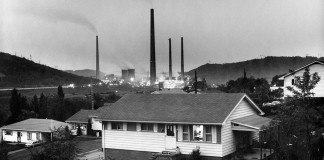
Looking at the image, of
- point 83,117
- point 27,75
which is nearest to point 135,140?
point 83,117

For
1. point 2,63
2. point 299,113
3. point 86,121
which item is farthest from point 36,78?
point 299,113

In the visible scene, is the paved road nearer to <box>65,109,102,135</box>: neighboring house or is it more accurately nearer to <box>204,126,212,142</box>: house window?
<box>65,109,102,135</box>: neighboring house

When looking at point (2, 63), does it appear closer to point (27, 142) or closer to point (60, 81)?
point (60, 81)

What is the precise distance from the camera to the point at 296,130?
20484mm

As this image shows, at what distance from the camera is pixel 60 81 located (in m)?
138

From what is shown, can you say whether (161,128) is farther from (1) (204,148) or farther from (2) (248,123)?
(2) (248,123)

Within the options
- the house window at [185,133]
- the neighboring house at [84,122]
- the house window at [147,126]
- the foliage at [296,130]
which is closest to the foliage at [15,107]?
the neighboring house at [84,122]

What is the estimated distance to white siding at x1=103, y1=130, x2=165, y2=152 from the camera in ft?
91.9

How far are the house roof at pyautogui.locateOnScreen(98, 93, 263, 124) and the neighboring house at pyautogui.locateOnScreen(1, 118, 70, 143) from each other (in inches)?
760

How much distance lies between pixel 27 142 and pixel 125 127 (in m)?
24.2

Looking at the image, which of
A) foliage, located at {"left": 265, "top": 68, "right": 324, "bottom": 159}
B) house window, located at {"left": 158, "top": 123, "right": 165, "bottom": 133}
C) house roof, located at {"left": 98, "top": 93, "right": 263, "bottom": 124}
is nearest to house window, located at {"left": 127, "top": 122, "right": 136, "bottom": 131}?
house roof, located at {"left": 98, "top": 93, "right": 263, "bottom": 124}

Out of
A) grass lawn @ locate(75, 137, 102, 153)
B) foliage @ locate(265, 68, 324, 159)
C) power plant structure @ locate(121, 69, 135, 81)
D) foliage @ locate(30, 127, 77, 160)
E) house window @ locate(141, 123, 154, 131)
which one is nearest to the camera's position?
foliage @ locate(265, 68, 324, 159)

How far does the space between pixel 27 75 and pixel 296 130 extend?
13220 cm

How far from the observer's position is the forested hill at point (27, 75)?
12844cm
